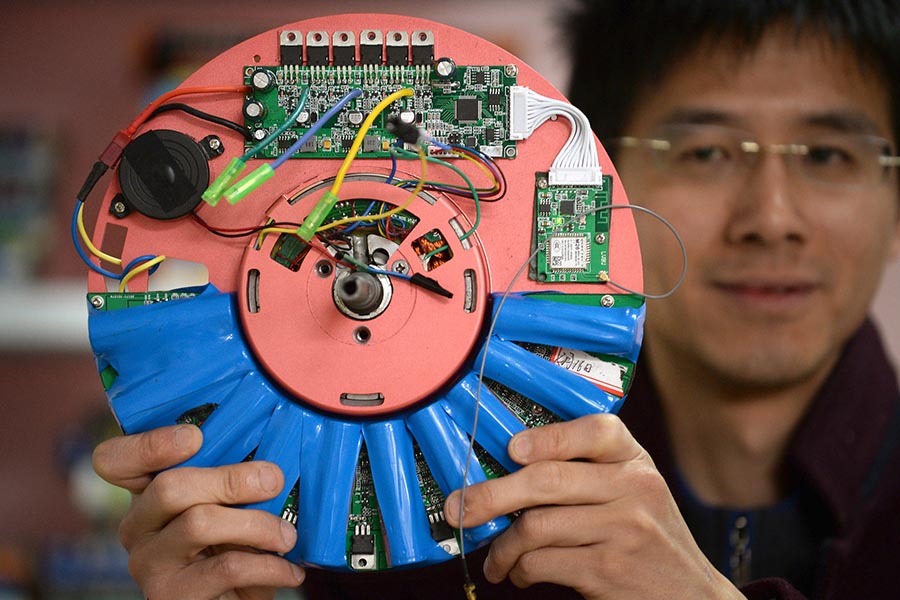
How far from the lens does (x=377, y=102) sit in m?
1.02

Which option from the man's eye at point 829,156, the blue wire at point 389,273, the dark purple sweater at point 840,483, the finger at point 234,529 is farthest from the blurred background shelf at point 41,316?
the man's eye at point 829,156

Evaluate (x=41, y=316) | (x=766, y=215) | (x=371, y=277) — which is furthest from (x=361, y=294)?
(x=41, y=316)

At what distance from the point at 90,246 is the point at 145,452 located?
27cm

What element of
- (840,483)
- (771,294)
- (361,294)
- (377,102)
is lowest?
(840,483)

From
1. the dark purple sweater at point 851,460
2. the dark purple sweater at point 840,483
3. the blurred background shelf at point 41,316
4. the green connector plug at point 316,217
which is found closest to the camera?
the green connector plug at point 316,217

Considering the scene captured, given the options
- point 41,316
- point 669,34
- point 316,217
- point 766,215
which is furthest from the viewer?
point 41,316

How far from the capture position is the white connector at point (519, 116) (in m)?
1.02

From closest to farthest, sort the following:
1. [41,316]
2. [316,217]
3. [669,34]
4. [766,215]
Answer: [316,217] → [766,215] → [669,34] → [41,316]

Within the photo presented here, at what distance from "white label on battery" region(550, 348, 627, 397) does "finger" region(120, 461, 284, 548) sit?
386 mm

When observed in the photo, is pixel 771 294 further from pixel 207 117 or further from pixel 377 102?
pixel 207 117

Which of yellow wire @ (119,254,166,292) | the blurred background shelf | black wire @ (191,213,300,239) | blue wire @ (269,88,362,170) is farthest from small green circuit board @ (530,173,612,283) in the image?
the blurred background shelf

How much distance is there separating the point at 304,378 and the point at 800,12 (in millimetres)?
1204

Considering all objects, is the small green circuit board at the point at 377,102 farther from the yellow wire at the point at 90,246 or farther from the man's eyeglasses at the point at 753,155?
the man's eyeglasses at the point at 753,155

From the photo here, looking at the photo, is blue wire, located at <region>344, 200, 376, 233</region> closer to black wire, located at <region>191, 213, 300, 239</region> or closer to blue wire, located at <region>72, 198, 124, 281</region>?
black wire, located at <region>191, 213, 300, 239</region>
